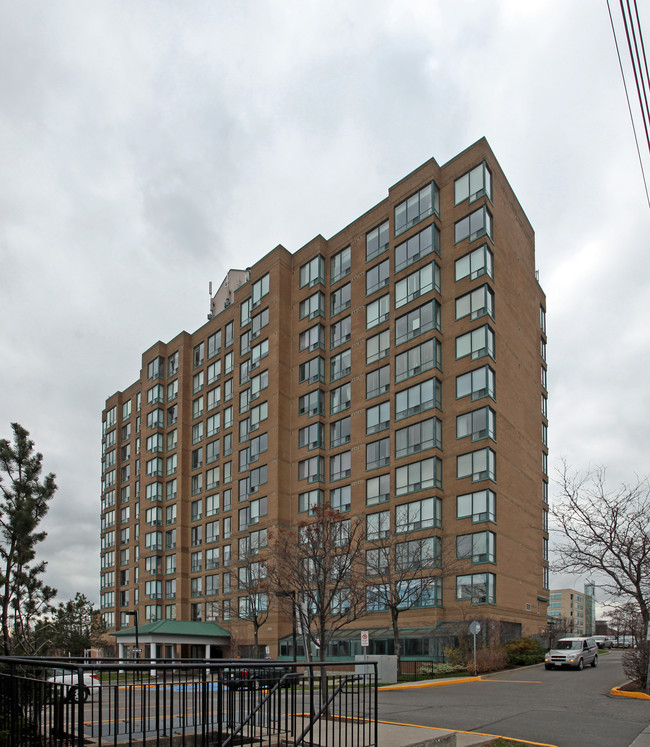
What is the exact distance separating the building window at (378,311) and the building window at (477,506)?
47.3ft

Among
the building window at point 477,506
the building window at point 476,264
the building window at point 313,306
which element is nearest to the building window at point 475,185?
the building window at point 476,264

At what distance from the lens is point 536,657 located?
38.5m

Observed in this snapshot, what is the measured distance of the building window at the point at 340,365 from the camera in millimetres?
52531

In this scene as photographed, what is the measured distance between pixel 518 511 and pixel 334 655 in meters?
15.6

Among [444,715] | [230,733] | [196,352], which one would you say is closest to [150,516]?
[196,352]

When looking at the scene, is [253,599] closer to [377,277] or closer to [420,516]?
[420,516]

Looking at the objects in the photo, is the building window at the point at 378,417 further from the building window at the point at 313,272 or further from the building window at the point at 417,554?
the building window at the point at 313,272

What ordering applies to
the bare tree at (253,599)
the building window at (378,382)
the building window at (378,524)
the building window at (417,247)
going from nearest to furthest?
the building window at (378,524) → the bare tree at (253,599) → the building window at (417,247) → the building window at (378,382)

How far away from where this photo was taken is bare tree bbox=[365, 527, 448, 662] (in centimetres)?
3728

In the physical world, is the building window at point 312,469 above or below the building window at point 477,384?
below

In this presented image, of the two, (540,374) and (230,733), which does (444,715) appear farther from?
(540,374)

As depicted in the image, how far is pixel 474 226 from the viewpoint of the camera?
45594mm

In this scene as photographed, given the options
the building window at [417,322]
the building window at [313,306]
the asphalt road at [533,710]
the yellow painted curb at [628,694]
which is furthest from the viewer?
the building window at [313,306]

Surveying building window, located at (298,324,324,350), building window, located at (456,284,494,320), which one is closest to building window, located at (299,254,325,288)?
building window, located at (298,324,324,350)
